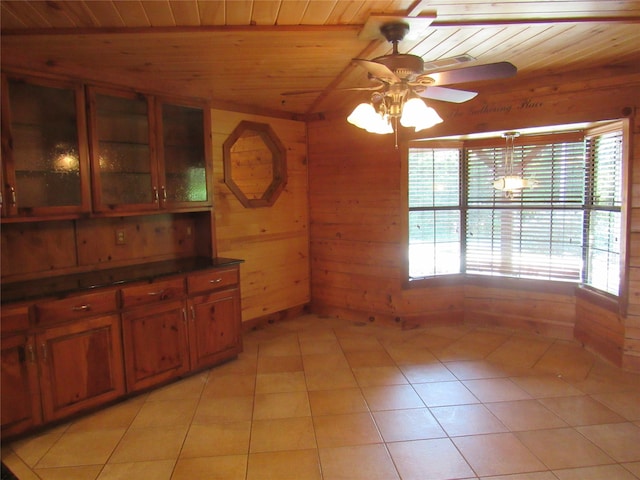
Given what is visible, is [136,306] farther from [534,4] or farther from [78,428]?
[534,4]

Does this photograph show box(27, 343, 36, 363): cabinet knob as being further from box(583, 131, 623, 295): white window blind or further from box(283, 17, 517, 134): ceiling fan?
box(583, 131, 623, 295): white window blind

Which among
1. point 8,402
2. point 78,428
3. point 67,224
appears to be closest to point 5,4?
point 67,224

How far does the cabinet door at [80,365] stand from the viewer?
8.33 ft

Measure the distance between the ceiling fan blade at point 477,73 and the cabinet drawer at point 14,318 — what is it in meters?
2.52

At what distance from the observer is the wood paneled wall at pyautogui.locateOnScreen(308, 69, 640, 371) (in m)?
3.29

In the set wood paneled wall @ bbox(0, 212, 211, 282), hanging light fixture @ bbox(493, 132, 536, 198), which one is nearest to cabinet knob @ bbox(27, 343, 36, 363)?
wood paneled wall @ bbox(0, 212, 211, 282)

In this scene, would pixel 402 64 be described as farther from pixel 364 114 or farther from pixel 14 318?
pixel 14 318

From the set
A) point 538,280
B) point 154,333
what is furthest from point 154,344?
point 538,280

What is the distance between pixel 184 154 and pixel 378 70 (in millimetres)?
2026

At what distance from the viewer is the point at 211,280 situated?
3.36 meters

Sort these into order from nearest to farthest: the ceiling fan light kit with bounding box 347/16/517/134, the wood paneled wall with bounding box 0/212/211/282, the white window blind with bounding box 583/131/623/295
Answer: the ceiling fan light kit with bounding box 347/16/517/134
the wood paneled wall with bounding box 0/212/211/282
the white window blind with bounding box 583/131/623/295

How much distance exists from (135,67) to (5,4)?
103 centimetres

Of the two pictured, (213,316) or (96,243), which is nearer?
(96,243)

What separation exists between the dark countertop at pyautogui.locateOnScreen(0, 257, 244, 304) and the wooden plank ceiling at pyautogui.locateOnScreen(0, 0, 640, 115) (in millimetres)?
1336
